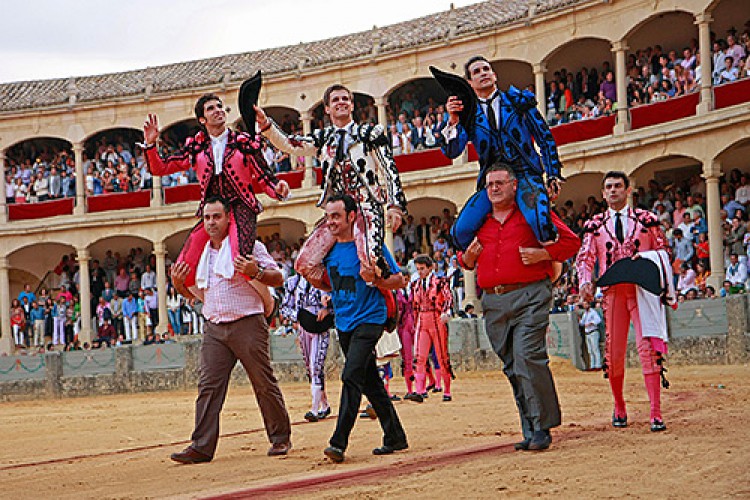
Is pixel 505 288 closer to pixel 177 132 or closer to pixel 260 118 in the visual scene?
pixel 260 118

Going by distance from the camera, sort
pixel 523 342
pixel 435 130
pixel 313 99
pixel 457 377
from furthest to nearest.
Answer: pixel 313 99
pixel 435 130
pixel 457 377
pixel 523 342

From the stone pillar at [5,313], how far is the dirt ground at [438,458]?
2256cm

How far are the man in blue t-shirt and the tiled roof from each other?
22785 millimetres

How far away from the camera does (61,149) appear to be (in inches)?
1524

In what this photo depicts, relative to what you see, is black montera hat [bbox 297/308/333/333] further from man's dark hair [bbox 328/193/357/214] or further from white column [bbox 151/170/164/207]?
white column [bbox 151/170/164/207]

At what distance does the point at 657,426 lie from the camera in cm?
804

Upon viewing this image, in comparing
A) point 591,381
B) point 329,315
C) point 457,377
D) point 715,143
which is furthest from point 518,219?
point 715,143

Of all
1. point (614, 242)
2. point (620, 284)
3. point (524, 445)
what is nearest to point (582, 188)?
point (614, 242)

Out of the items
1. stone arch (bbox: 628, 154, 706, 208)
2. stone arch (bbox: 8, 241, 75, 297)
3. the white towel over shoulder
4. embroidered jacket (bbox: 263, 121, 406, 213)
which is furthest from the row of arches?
the white towel over shoulder

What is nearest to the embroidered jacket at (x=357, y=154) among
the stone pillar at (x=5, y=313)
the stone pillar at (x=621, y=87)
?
the stone pillar at (x=621, y=87)

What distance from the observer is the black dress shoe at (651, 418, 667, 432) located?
316 inches

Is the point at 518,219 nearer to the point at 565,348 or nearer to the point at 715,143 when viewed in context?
the point at 565,348

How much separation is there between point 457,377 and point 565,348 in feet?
6.71

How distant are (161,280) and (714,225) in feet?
59.7
